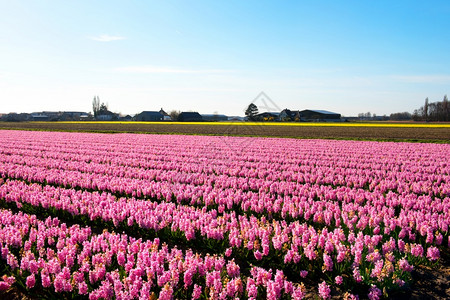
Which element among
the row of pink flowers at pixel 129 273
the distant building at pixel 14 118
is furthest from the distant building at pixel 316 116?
the row of pink flowers at pixel 129 273

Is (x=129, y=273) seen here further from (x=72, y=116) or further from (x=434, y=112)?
(x=72, y=116)

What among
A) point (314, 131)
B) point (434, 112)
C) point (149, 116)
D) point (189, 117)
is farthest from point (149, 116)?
point (434, 112)

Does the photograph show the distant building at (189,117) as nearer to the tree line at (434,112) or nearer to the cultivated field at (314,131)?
the cultivated field at (314,131)

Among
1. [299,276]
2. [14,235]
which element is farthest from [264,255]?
[14,235]

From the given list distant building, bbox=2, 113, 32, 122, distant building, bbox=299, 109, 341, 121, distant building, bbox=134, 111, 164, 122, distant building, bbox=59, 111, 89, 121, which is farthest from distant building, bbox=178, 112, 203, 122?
distant building, bbox=2, 113, 32, 122

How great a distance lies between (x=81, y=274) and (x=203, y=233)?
2620 mm

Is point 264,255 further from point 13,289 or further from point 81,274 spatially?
point 13,289

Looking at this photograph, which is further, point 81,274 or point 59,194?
point 59,194

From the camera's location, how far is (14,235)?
6820mm

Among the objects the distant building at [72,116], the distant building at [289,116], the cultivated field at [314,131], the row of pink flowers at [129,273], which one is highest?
the distant building at [72,116]

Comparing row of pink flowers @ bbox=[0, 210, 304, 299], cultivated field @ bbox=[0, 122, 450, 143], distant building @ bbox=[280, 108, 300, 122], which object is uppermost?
distant building @ bbox=[280, 108, 300, 122]

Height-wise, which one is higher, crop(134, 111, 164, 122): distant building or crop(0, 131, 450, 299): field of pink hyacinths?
crop(134, 111, 164, 122): distant building

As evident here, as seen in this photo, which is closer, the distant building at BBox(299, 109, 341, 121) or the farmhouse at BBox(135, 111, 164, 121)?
the distant building at BBox(299, 109, 341, 121)

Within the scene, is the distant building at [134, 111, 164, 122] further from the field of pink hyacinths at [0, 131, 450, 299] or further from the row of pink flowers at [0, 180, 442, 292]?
the row of pink flowers at [0, 180, 442, 292]
